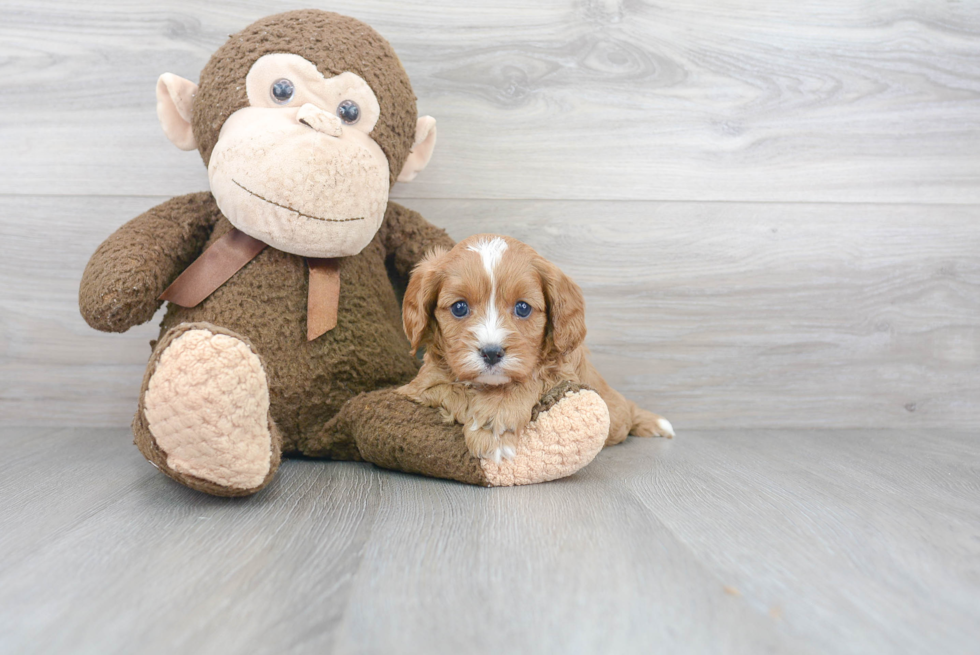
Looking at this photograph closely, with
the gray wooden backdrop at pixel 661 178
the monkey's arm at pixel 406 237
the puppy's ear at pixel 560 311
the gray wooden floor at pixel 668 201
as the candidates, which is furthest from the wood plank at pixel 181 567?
the gray wooden backdrop at pixel 661 178

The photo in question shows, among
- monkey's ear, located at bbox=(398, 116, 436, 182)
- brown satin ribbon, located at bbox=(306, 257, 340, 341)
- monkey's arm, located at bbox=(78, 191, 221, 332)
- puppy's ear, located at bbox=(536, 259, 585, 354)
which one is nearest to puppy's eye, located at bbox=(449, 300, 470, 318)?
puppy's ear, located at bbox=(536, 259, 585, 354)

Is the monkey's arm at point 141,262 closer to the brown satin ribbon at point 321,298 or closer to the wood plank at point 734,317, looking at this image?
the brown satin ribbon at point 321,298

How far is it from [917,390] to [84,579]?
1.77m

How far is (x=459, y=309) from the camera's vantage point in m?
1.07

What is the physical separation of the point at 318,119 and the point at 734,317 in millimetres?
1064

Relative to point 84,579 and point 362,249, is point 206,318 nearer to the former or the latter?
point 362,249

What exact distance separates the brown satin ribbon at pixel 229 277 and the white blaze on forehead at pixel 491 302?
0.98 ft

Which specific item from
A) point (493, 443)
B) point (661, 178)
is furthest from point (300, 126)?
point (661, 178)

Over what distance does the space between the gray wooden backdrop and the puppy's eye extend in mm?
535

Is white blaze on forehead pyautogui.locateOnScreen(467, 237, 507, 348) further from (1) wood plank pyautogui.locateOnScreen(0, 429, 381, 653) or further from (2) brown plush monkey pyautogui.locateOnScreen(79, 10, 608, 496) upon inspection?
(1) wood plank pyautogui.locateOnScreen(0, 429, 381, 653)

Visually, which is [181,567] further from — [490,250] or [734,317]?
[734,317]

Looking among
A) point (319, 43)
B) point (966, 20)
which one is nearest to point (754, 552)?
point (319, 43)

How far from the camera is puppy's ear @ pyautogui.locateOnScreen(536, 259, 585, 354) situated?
3.56 feet

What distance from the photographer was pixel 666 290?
161 cm
